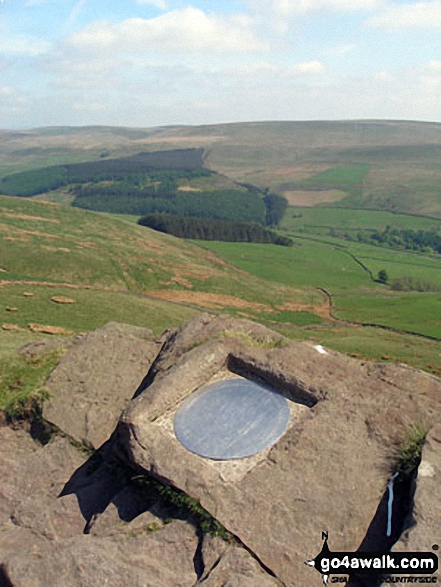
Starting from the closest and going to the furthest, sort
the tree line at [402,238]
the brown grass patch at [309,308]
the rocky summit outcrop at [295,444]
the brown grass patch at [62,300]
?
the rocky summit outcrop at [295,444]
the brown grass patch at [62,300]
the brown grass patch at [309,308]
the tree line at [402,238]

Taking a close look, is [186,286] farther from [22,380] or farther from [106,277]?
[22,380]

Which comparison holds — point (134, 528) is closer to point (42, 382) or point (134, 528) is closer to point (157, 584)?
point (157, 584)

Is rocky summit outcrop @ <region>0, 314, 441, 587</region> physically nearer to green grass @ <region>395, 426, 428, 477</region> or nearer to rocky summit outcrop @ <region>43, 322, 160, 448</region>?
rocky summit outcrop @ <region>43, 322, 160, 448</region>

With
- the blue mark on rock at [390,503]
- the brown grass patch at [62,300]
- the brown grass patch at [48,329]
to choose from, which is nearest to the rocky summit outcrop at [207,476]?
the blue mark on rock at [390,503]

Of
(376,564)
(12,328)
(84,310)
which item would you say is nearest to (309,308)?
(84,310)

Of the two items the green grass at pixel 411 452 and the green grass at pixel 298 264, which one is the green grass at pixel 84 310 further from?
the green grass at pixel 298 264
